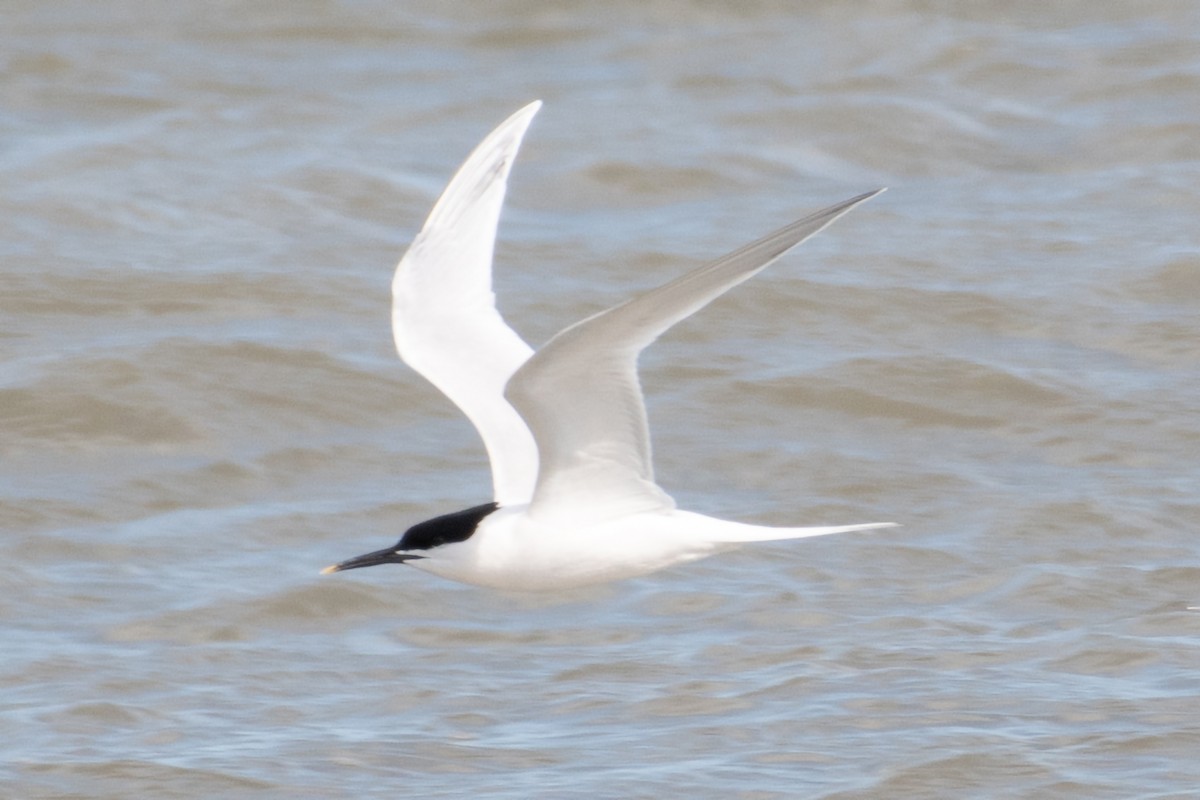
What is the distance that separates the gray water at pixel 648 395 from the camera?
560cm

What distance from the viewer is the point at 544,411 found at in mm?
4562

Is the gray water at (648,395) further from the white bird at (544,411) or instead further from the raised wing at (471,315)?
the raised wing at (471,315)

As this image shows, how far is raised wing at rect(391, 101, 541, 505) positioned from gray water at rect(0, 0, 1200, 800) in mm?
815

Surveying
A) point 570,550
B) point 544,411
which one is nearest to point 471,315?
point 570,550

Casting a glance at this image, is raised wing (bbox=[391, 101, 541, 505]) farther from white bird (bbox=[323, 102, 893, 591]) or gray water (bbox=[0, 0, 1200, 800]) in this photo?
gray water (bbox=[0, 0, 1200, 800])

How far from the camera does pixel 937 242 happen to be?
962 centimetres

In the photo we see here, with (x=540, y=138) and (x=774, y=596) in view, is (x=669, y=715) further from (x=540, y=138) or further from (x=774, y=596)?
(x=540, y=138)

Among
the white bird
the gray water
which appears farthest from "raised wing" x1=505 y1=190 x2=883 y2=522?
the gray water

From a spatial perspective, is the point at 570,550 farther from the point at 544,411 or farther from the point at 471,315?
the point at 471,315

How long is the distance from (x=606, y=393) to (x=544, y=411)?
143mm

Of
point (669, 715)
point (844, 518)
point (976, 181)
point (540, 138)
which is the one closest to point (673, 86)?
point (540, 138)


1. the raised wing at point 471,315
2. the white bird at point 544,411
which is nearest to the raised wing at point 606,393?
the white bird at point 544,411

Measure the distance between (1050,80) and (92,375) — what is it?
239 inches

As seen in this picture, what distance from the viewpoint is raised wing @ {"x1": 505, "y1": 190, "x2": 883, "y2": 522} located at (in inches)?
155
